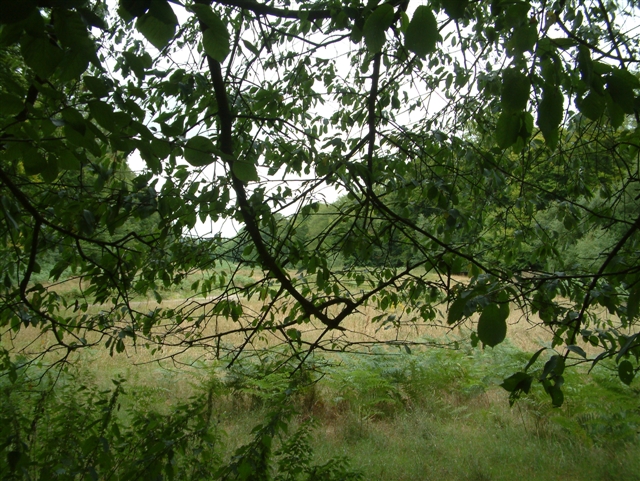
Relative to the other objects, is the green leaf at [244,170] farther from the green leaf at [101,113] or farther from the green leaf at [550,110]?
the green leaf at [550,110]

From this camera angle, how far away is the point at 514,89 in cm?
77

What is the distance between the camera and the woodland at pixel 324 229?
880 millimetres

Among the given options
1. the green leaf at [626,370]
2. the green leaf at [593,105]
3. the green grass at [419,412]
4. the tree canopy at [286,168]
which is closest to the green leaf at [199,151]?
the tree canopy at [286,168]

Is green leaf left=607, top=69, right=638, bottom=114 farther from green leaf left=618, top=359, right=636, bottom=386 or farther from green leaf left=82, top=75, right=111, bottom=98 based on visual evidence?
green leaf left=82, top=75, right=111, bottom=98

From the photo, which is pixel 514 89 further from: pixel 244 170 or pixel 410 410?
pixel 410 410

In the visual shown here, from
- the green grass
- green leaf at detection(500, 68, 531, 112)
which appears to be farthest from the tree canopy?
the green grass

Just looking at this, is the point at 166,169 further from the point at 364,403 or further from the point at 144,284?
the point at 364,403

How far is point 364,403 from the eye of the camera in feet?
18.7

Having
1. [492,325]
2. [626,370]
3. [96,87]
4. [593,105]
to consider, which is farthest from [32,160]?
[626,370]

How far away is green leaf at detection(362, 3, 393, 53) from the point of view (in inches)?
Result: 32.5

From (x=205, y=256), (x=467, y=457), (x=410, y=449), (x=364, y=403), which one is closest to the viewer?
(x=205, y=256)

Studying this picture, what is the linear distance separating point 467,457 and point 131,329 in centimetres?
372

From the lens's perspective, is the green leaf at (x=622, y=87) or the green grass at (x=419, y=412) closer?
the green leaf at (x=622, y=87)

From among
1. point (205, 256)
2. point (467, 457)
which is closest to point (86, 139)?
point (205, 256)
